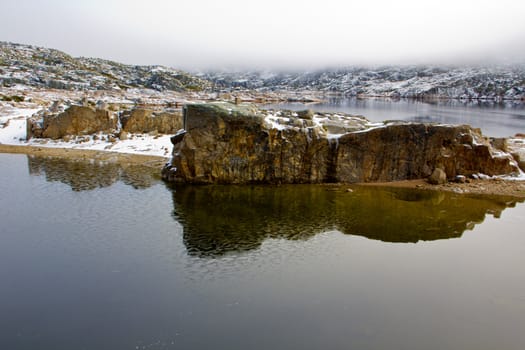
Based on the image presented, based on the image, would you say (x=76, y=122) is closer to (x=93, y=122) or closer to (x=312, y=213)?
(x=93, y=122)

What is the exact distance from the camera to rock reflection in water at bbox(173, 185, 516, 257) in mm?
29953

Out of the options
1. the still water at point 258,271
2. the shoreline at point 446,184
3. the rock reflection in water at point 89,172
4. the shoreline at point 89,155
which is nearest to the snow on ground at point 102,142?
the shoreline at point 89,155

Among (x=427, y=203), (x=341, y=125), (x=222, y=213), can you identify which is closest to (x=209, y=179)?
(x=222, y=213)

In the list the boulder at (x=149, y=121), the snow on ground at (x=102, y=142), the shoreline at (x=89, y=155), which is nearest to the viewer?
the shoreline at (x=89, y=155)

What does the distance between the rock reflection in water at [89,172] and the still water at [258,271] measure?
385cm

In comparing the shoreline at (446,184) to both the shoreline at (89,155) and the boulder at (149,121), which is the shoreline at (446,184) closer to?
the shoreline at (89,155)

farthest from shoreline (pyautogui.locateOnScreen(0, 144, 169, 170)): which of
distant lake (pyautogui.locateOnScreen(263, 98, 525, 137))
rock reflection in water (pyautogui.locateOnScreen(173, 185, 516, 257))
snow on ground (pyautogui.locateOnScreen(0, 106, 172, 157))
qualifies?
distant lake (pyautogui.locateOnScreen(263, 98, 525, 137))

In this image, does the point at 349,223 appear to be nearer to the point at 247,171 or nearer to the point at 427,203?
the point at 427,203

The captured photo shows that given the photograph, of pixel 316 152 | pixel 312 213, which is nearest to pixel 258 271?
pixel 312 213

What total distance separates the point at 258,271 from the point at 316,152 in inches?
961

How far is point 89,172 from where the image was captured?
4928cm

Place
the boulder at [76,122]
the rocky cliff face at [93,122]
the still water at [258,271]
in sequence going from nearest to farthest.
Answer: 1. the still water at [258,271]
2. the boulder at [76,122]
3. the rocky cliff face at [93,122]

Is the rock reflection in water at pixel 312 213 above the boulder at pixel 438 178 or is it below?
below

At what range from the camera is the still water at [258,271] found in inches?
709
